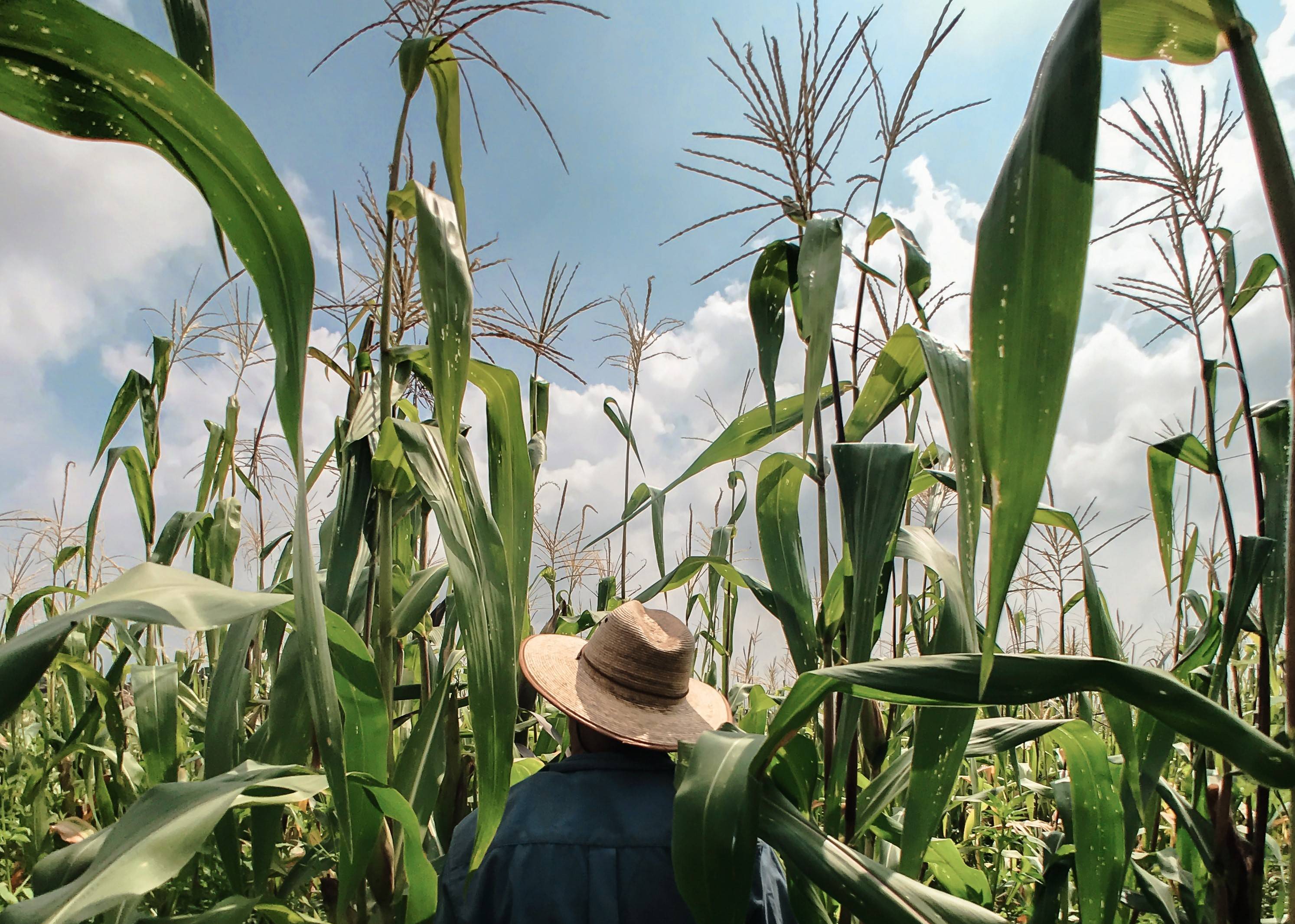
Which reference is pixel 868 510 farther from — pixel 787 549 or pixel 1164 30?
pixel 1164 30

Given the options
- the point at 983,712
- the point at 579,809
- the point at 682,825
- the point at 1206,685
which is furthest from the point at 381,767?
the point at 1206,685

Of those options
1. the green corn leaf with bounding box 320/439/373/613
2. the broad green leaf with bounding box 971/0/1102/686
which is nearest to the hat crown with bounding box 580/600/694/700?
the green corn leaf with bounding box 320/439/373/613

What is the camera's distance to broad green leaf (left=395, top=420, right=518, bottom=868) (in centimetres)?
78

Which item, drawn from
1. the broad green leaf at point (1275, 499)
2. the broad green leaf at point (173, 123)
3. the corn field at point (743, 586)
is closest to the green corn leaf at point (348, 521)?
the corn field at point (743, 586)

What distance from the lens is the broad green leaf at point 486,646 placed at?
30.6 inches

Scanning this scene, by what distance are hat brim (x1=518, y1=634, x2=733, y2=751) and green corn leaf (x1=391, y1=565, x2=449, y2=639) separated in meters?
0.21

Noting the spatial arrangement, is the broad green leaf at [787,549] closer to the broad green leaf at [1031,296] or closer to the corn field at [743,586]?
the corn field at [743,586]

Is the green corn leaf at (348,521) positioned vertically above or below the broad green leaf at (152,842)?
above

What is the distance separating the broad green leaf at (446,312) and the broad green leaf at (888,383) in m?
0.62

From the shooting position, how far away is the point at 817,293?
893mm

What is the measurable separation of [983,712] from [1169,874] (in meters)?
0.37

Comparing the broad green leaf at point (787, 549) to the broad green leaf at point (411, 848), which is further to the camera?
the broad green leaf at point (787, 549)

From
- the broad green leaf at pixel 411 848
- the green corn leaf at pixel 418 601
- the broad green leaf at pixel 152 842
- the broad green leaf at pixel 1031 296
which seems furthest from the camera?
the green corn leaf at pixel 418 601

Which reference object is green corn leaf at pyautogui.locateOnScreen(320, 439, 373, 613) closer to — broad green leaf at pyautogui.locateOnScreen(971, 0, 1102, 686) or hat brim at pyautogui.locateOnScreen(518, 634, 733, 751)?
hat brim at pyautogui.locateOnScreen(518, 634, 733, 751)
